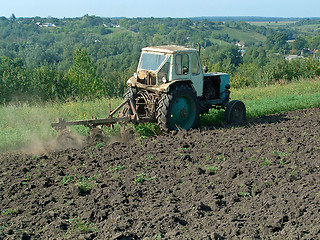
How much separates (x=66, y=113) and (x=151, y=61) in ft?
11.8

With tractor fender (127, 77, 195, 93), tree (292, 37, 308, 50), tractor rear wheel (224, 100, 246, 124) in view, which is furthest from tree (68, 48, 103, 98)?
tree (292, 37, 308, 50)

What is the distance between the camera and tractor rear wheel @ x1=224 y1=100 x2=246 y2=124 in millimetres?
12523

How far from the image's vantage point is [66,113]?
42.8ft

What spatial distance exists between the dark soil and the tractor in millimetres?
740

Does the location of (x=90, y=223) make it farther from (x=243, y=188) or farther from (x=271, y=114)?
(x=271, y=114)

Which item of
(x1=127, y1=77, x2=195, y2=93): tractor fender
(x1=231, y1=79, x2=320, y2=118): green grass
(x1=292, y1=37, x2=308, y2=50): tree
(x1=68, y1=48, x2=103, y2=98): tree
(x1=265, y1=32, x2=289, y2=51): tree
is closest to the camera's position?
(x1=127, y1=77, x2=195, y2=93): tractor fender

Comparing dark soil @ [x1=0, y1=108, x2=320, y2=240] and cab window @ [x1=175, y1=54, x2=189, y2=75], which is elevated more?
cab window @ [x1=175, y1=54, x2=189, y2=75]

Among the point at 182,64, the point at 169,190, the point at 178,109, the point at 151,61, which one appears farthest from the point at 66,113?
the point at 169,190

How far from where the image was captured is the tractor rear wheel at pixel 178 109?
10711 mm

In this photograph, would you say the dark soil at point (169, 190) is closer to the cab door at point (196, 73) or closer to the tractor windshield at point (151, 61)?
the cab door at point (196, 73)

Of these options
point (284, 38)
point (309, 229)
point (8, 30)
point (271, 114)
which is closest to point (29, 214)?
point (309, 229)

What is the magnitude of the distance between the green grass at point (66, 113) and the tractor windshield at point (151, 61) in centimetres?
176

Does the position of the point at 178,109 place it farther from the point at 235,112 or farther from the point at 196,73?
the point at 235,112

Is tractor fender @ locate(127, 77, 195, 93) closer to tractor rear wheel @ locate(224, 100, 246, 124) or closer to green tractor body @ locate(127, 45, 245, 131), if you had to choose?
green tractor body @ locate(127, 45, 245, 131)
